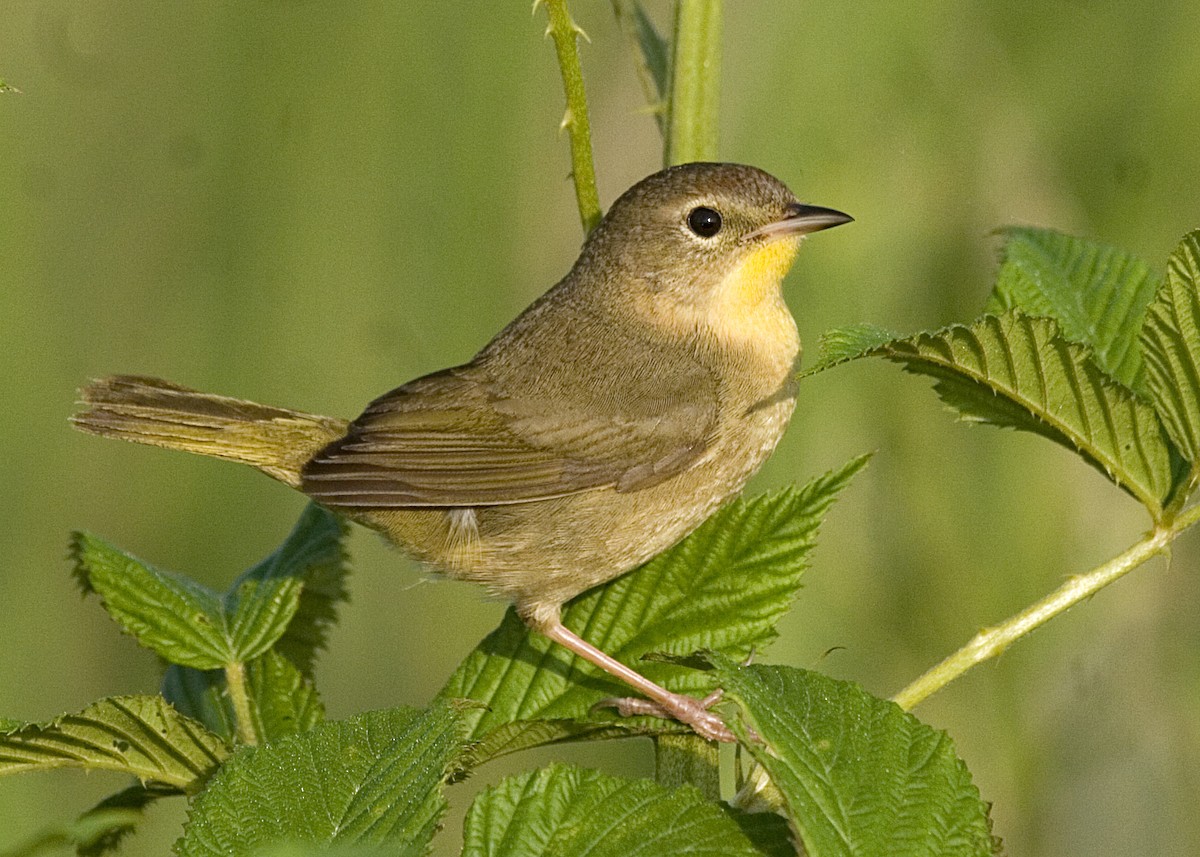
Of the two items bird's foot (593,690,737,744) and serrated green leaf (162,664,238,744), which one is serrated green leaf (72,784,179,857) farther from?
bird's foot (593,690,737,744)

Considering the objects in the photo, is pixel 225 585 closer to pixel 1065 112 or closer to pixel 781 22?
pixel 781 22

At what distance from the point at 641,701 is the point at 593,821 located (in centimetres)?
107

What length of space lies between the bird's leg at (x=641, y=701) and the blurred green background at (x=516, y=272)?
0.88m

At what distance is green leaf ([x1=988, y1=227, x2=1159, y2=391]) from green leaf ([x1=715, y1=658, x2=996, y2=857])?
32.1 inches

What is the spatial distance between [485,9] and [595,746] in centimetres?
189

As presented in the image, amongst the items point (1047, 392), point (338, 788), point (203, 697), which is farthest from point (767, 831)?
point (203, 697)

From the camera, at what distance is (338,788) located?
4.53 ft

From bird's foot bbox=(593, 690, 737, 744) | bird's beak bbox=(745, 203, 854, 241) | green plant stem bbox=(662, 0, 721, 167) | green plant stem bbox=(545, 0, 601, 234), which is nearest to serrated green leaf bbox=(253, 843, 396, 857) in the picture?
bird's foot bbox=(593, 690, 737, 744)

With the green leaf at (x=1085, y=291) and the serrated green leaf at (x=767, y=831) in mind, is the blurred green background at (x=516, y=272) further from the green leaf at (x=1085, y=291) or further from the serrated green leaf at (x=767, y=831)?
the serrated green leaf at (x=767, y=831)

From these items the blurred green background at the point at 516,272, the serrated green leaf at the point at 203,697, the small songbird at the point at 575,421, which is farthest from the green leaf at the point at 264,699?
the blurred green background at the point at 516,272

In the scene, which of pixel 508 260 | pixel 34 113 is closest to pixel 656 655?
pixel 508 260

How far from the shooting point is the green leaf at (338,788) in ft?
4.25

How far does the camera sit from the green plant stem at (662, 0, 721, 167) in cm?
215

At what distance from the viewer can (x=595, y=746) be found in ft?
12.4
